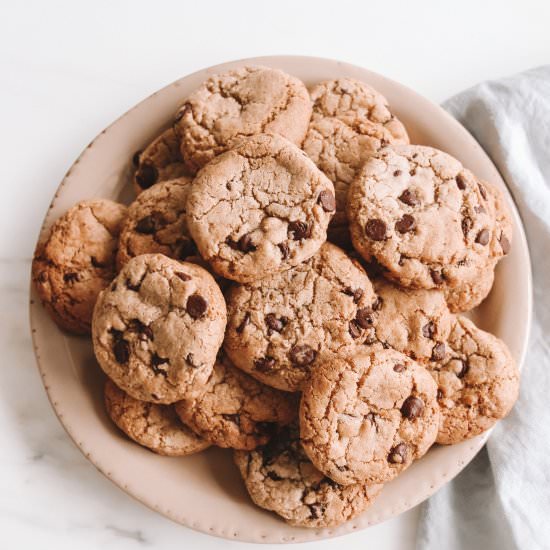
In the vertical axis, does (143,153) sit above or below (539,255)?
above

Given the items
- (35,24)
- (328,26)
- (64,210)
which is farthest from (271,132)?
(35,24)

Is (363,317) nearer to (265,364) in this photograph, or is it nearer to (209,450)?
(265,364)

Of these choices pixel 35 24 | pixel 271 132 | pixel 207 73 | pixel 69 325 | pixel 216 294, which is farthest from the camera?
pixel 35 24

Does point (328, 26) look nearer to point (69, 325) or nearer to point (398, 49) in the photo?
point (398, 49)

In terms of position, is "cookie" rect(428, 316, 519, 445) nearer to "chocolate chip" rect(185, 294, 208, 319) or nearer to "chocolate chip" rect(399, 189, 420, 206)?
"chocolate chip" rect(399, 189, 420, 206)

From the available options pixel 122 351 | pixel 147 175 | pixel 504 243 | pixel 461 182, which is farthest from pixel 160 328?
pixel 504 243

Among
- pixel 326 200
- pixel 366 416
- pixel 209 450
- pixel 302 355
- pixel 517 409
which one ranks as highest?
pixel 326 200
